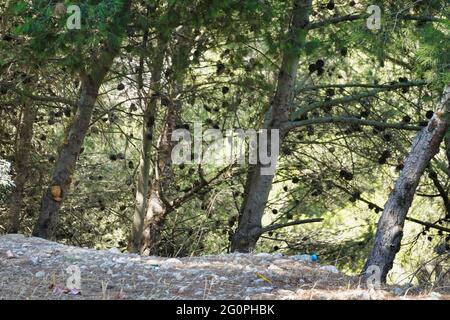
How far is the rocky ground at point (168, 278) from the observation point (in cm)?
471

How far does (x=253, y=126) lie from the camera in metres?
9.85

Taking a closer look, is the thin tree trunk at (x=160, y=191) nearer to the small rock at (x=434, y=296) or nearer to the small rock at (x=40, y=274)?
the small rock at (x=40, y=274)

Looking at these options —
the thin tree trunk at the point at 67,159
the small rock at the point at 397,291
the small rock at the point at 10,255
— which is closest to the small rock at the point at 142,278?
the small rock at the point at 10,255

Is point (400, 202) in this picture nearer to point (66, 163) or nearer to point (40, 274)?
point (40, 274)

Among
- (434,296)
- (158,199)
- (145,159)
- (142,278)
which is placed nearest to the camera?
(434,296)

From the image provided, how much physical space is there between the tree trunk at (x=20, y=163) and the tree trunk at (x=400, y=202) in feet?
17.0

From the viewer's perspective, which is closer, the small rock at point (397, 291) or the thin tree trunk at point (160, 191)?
the small rock at point (397, 291)

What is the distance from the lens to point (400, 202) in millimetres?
6008

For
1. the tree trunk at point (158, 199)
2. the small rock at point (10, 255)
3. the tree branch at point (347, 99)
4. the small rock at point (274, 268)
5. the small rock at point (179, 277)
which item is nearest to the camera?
the small rock at point (179, 277)

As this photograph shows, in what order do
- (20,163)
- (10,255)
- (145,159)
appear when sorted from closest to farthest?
(10,255) < (145,159) < (20,163)

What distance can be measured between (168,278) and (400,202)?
6.55 feet

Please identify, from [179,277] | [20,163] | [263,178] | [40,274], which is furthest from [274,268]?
[20,163]
